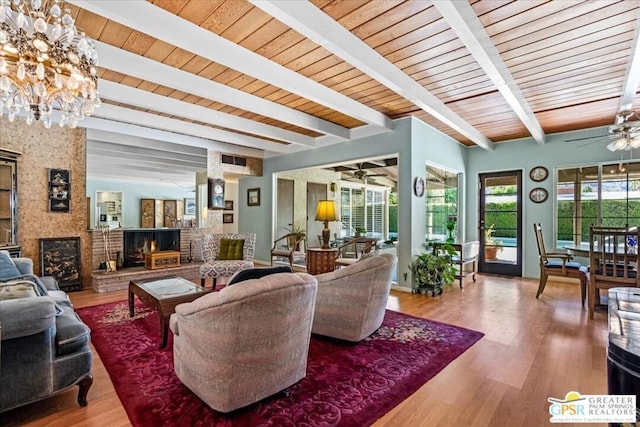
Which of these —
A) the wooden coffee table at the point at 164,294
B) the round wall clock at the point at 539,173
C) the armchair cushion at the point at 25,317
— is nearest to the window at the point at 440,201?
the round wall clock at the point at 539,173

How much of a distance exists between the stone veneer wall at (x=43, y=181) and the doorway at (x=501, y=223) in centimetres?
744

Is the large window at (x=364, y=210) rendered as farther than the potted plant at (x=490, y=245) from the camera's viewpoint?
Yes

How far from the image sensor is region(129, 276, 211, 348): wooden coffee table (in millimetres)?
2607

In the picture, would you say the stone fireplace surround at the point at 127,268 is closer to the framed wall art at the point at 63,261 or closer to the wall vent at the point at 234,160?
the framed wall art at the point at 63,261

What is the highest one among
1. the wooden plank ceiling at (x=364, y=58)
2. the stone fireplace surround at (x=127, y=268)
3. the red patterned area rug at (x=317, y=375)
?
the wooden plank ceiling at (x=364, y=58)

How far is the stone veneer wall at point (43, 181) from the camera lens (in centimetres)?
427

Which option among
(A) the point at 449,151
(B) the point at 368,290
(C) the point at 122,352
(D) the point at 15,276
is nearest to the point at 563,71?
(A) the point at 449,151

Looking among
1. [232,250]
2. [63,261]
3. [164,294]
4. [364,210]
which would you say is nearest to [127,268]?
[63,261]

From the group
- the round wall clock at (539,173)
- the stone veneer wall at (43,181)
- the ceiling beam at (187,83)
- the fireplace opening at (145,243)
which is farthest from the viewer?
the round wall clock at (539,173)

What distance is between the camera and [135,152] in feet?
18.0

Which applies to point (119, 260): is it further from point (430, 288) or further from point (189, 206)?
point (430, 288)

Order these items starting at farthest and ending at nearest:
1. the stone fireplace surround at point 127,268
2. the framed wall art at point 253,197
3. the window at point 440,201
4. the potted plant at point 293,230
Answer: the framed wall art at point 253,197 → the potted plant at point 293,230 → the window at point 440,201 → the stone fireplace surround at point 127,268

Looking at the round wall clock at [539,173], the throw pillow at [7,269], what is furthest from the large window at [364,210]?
the throw pillow at [7,269]

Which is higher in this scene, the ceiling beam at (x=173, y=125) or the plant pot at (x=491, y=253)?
the ceiling beam at (x=173, y=125)
